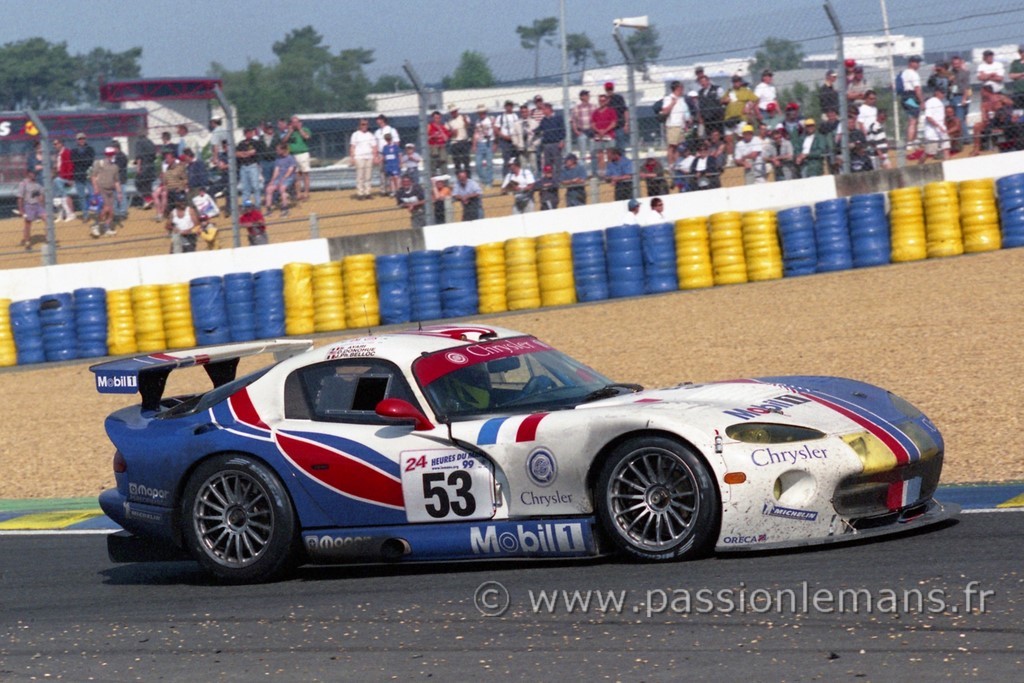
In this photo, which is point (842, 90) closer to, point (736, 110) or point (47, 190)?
point (736, 110)

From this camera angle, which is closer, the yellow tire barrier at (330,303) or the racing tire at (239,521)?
the racing tire at (239,521)

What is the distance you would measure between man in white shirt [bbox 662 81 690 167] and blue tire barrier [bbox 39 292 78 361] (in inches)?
320

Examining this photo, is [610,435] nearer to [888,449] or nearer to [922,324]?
[888,449]

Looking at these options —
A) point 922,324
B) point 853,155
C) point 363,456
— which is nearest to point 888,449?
point 363,456

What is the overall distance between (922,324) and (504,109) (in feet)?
26.1

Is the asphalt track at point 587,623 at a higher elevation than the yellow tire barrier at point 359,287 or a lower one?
lower

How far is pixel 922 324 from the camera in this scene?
43.6ft

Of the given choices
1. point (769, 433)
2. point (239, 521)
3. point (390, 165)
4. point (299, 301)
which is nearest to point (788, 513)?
point (769, 433)

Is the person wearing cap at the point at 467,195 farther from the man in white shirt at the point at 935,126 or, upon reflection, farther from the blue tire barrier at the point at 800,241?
the man in white shirt at the point at 935,126

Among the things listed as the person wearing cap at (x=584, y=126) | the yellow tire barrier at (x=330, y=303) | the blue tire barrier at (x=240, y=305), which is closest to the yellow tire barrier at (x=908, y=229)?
the person wearing cap at (x=584, y=126)

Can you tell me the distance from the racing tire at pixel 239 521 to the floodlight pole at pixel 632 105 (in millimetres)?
12225

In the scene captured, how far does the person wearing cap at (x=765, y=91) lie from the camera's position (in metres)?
18.8

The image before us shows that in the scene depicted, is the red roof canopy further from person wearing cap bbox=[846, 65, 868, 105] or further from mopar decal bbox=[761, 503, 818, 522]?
mopar decal bbox=[761, 503, 818, 522]

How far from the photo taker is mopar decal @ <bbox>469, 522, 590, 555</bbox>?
19.9 ft
